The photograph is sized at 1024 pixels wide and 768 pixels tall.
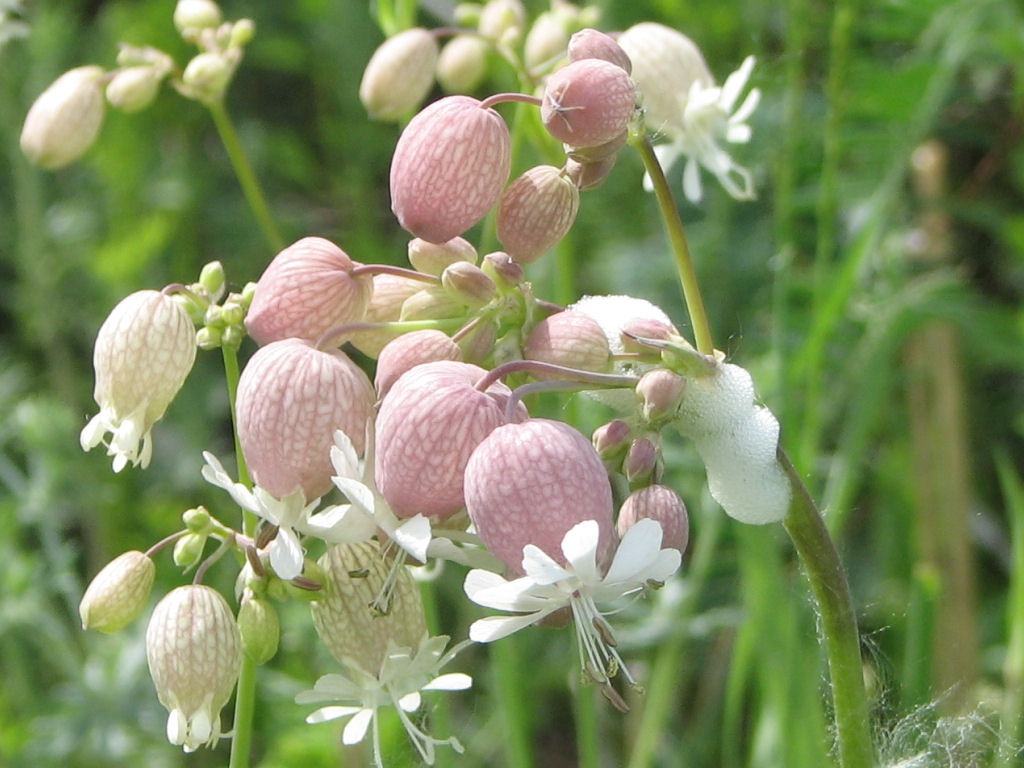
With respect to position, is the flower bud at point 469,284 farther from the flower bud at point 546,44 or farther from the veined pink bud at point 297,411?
the flower bud at point 546,44

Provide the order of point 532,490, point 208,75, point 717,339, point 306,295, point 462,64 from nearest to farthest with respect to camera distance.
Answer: point 532,490 < point 306,295 < point 208,75 < point 462,64 < point 717,339

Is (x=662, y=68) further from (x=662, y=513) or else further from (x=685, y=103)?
(x=662, y=513)

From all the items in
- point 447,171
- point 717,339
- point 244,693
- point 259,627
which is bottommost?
point 717,339

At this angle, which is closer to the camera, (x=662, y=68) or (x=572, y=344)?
(x=572, y=344)

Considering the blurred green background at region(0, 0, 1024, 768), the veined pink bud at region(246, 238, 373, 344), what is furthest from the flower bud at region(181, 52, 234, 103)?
the veined pink bud at region(246, 238, 373, 344)

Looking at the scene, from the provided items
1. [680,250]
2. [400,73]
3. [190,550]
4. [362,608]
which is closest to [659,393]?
[680,250]

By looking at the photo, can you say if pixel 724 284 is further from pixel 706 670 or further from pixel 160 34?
pixel 160 34

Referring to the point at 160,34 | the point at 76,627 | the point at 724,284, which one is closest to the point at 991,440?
the point at 724,284
